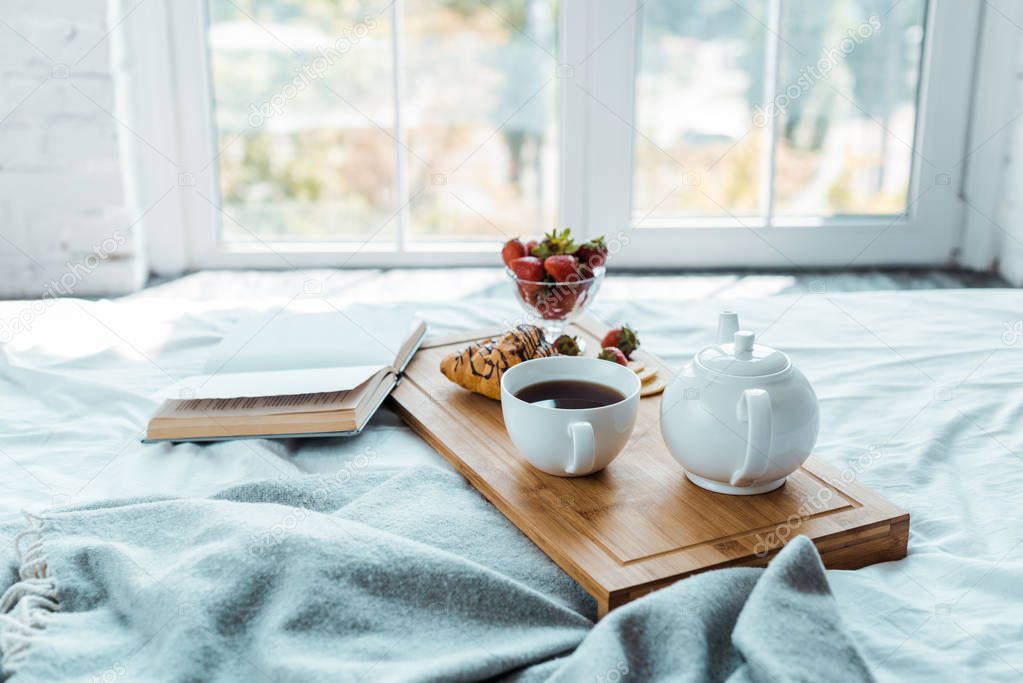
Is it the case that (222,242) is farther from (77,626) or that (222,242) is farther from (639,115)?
(77,626)

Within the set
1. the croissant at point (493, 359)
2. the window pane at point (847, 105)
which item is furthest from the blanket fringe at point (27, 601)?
the window pane at point (847, 105)

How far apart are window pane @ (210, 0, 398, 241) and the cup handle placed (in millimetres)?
2216

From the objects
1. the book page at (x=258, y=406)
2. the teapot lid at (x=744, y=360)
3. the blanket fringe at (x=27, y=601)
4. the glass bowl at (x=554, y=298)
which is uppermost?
the teapot lid at (x=744, y=360)

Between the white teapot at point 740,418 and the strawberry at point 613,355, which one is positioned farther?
the strawberry at point 613,355

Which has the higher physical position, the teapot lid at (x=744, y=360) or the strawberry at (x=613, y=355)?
the teapot lid at (x=744, y=360)

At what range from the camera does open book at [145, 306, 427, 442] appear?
102 centimetres

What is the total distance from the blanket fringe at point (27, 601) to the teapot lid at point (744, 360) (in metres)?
0.54

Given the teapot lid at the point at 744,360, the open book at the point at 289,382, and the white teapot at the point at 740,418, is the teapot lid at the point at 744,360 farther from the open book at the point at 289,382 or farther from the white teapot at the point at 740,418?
the open book at the point at 289,382

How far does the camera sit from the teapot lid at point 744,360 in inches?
33.7

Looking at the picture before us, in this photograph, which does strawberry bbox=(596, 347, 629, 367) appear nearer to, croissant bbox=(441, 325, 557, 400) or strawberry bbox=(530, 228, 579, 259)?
croissant bbox=(441, 325, 557, 400)

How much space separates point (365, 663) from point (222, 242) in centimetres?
254

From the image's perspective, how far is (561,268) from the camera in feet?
3.90

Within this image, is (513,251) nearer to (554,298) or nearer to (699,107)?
(554,298)

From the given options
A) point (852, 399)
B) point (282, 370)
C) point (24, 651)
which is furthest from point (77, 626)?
point (852, 399)
